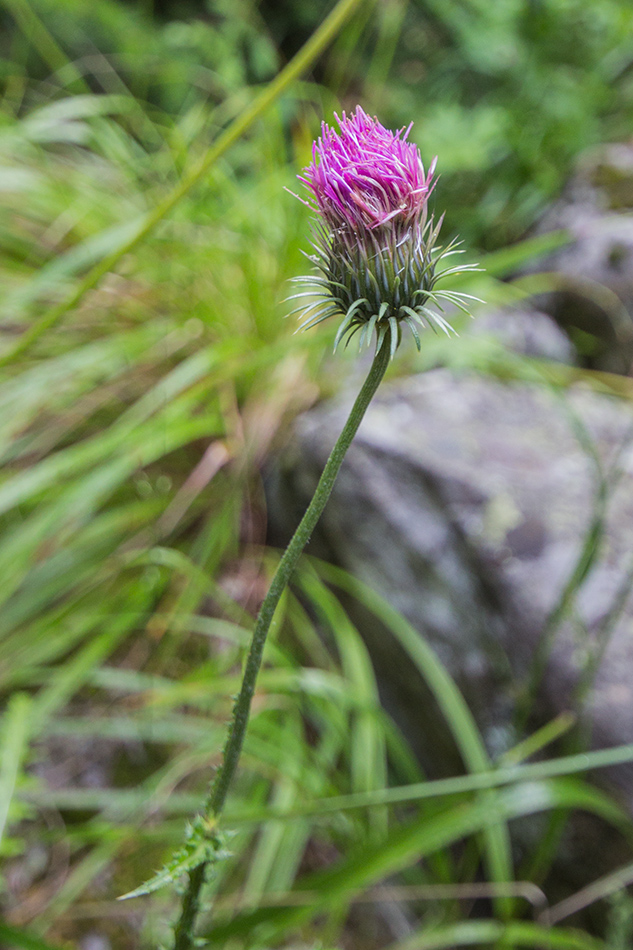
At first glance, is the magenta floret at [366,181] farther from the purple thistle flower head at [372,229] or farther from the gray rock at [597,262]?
the gray rock at [597,262]

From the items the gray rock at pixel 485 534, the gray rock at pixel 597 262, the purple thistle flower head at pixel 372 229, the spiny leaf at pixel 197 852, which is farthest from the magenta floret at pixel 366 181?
the gray rock at pixel 597 262

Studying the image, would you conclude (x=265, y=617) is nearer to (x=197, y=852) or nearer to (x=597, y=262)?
(x=197, y=852)

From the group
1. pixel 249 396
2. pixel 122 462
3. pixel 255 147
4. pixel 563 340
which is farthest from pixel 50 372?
pixel 563 340

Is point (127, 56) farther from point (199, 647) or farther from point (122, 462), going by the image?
point (199, 647)

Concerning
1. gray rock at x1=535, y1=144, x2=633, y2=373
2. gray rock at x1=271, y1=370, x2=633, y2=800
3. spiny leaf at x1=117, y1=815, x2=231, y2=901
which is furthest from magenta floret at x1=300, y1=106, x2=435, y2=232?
gray rock at x1=535, y1=144, x2=633, y2=373

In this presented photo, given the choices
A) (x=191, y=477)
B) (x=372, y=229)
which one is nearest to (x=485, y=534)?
(x=191, y=477)
